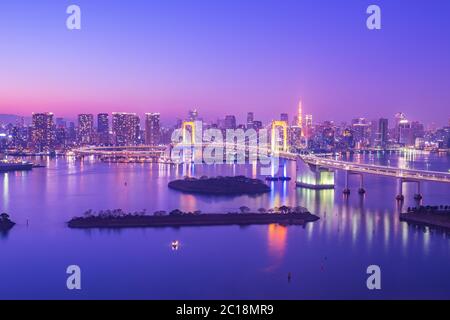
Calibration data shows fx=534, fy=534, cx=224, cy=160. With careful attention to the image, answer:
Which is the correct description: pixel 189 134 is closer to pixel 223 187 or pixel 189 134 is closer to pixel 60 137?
pixel 60 137

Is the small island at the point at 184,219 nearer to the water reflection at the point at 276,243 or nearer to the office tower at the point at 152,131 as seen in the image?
the water reflection at the point at 276,243

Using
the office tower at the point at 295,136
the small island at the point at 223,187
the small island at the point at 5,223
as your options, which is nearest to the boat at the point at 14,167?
the small island at the point at 223,187

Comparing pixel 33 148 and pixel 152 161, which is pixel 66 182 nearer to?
pixel 152 161

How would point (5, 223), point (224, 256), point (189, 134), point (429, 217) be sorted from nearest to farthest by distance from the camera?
1. point (224, 256)
2. point (5, 223)
3. point (429, 217)
4. point (189, 134)

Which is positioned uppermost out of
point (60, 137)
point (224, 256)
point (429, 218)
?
point (60, 137)

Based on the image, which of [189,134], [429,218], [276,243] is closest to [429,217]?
[429,218]
